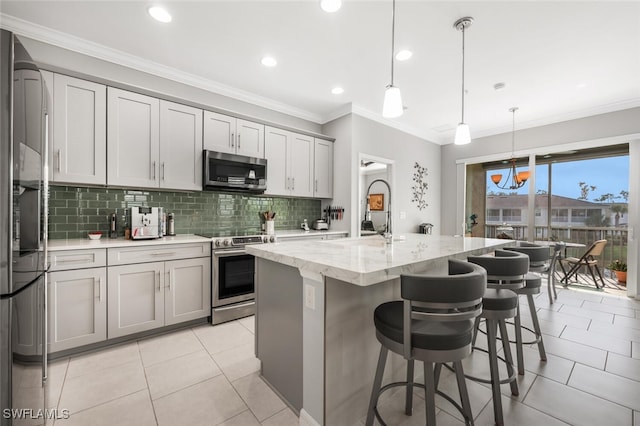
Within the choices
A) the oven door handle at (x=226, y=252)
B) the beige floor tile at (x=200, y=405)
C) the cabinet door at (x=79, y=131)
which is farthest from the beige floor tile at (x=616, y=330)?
the cabinet door at (x=79, y=131)

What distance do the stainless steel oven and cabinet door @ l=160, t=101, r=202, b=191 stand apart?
824mm

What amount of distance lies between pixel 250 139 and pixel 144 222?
5.28 ft

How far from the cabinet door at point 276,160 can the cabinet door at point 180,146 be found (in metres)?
0.91

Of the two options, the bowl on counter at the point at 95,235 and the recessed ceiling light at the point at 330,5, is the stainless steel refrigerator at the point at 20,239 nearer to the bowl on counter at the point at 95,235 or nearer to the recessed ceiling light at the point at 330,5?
the bowl on counter at the point at 95,235

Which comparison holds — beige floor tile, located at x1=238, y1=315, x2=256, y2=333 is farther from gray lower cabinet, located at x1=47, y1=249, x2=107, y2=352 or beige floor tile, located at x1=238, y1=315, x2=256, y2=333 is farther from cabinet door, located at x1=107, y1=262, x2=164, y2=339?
gray lower cabinet, located at x1=47, y1=249, x2=107, y2=352

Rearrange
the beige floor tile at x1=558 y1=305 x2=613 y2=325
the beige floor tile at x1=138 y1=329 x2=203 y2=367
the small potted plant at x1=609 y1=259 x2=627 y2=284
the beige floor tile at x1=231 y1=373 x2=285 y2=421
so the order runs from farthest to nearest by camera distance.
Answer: the small potted plant at x1=609 y1=259 x2=627 y2=284 → the beige floor tile at x1=558 y1=305 x2=613 y2=325 → the beige floor tile at x1=138 y1=329 x2=203 y2=367 → the beige floor tile at x1=231 y1=373 x2=285 y2=421

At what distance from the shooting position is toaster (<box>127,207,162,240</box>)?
264 centimetres

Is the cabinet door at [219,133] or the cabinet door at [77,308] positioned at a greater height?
the cabinet door at [219,133]

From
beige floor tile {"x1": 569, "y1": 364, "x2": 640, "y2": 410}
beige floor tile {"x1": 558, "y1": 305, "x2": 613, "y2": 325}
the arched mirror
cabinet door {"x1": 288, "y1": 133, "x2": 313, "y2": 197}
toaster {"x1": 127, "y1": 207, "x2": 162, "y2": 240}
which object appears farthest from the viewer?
the arched mirror

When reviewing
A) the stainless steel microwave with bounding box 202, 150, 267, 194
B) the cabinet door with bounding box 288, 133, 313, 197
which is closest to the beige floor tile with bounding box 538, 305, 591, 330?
the cabinet door with bounding box 288, 133, 313, 197

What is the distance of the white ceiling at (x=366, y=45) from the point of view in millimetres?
2221

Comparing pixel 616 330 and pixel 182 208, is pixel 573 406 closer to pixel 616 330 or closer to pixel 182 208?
pixel 616 330

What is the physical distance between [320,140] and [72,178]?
120 inches

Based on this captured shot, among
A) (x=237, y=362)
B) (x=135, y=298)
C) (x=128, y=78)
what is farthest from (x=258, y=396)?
(x=128, y=78)
